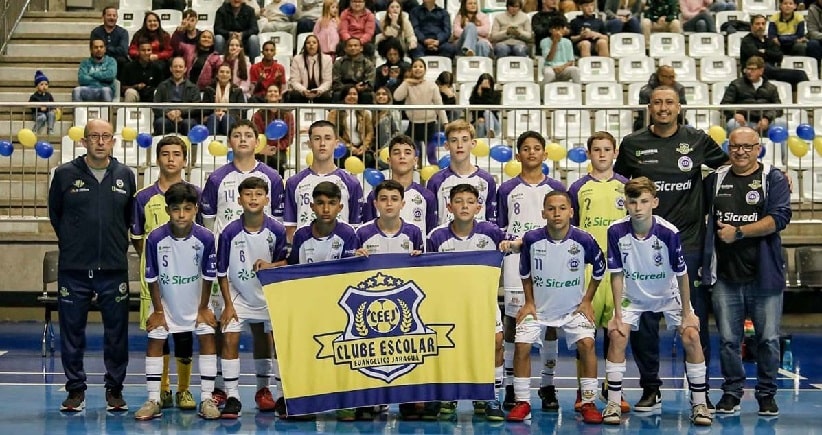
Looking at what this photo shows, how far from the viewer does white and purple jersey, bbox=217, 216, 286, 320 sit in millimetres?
11820

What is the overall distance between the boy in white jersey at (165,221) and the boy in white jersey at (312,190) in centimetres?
96

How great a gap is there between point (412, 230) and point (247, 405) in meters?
2.17

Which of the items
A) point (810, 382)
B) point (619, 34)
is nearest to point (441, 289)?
point (810, 382)

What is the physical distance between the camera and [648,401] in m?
12.3

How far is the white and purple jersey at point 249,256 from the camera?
11820 millimetres

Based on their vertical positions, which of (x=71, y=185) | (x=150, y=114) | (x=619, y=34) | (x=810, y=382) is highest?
(x=619, y=34)

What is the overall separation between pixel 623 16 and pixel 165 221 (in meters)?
11.3

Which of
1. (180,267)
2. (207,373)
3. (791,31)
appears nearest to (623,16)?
(791,31)

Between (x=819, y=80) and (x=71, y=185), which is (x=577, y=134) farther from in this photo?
(x=71, y=185)

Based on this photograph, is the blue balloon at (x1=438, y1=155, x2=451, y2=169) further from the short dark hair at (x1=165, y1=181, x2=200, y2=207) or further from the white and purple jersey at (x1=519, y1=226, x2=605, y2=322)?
the short dark hair at (x1=165, y1=181, x2=200, y2=207)

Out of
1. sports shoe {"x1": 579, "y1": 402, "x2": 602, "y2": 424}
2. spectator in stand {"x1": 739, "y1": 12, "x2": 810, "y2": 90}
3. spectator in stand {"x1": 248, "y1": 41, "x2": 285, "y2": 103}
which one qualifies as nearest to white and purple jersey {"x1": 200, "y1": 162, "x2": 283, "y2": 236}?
sports shoe {"x1": 579, "y1": 402, "x2": 602, "y2": 424}

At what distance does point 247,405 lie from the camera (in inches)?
491

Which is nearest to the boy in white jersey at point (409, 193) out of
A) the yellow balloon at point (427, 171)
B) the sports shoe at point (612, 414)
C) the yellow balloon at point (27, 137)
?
the sports shoe at point (612, 414)

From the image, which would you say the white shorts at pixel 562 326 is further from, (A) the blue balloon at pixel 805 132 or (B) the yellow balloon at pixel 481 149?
(A) the blue balloon at pixel 805 132
